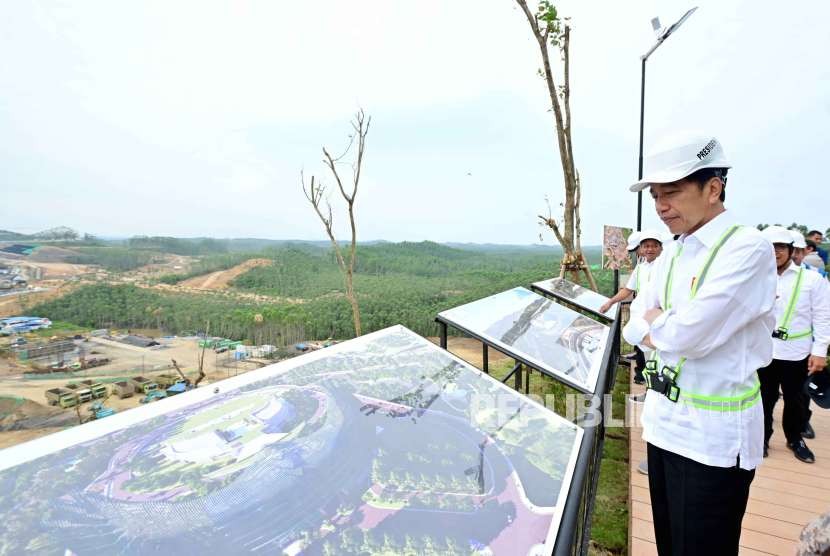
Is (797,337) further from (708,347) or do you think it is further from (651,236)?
(708,347)

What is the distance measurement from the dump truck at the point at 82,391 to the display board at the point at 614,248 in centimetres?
1318

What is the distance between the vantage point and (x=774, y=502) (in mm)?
2184

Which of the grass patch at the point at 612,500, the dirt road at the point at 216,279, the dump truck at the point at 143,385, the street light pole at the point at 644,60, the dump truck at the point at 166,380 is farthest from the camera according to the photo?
the dirt road at the point at 216,279

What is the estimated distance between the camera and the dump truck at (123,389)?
1166 cm

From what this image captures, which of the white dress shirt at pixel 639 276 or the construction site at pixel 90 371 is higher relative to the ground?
the white dress shirt at pixel 639 276

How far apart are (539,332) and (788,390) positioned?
189 centimetres

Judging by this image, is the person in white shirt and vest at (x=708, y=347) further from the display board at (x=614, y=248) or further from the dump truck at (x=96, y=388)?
the dump truck at (x=96, y=388)

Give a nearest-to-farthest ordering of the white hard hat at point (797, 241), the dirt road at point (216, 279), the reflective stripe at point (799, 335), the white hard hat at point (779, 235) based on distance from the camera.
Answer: the white hard hat at point (779, 235) < the white hard hat at point (797, 241) < the reflective stripe at point (799, 335) < the dirt road at point (216, 279)

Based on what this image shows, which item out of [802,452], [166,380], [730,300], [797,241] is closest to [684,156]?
[730,300]

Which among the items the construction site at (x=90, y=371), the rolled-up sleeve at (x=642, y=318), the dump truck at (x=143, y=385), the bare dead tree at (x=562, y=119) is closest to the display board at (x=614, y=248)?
the bare dead tree at (x=562, y=119)

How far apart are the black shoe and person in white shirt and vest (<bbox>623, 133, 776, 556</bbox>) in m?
2.29

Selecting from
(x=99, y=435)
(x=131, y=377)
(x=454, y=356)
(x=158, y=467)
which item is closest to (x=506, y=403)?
(x=454, y=356)

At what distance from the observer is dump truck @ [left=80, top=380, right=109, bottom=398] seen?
34.4 feet

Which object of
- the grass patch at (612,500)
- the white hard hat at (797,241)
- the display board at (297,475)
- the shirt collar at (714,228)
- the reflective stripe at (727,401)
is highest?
the shirt collar at (714,228)
